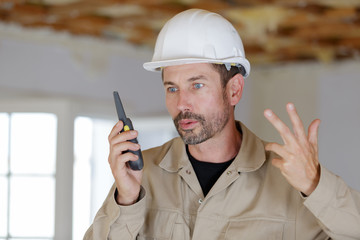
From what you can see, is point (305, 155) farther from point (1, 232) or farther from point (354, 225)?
point (1, 232)

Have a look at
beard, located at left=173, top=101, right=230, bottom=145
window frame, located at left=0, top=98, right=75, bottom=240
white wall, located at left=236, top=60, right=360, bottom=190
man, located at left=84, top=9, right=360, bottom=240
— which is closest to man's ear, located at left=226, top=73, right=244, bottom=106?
man, located at left=84, top=9, right=360, bottom=240

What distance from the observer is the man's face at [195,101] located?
164 centimetres

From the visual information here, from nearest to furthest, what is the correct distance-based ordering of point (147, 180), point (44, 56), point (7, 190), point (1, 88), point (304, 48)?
1. point (147, 180)
2. point (7, 190)
3. point (1, 88)
4. point (44, 56)
5. point (304, 48)

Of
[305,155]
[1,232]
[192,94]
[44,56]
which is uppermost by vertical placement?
[44,56]

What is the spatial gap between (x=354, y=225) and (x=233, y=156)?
0.52 metres

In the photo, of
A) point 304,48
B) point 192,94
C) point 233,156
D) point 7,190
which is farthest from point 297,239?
point 304,48

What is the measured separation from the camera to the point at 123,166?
153 centimetres

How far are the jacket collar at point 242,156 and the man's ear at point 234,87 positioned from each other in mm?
103

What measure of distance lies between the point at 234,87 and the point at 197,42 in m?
0.21

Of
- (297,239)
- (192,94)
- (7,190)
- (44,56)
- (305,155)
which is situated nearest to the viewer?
(305,155)

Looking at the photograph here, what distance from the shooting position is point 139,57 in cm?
529

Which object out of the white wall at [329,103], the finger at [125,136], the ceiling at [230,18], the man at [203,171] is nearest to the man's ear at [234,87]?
the man at [203,171]

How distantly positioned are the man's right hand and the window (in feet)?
8.20

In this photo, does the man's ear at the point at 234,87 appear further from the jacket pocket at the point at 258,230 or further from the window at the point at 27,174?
the window at the point at 27,174
